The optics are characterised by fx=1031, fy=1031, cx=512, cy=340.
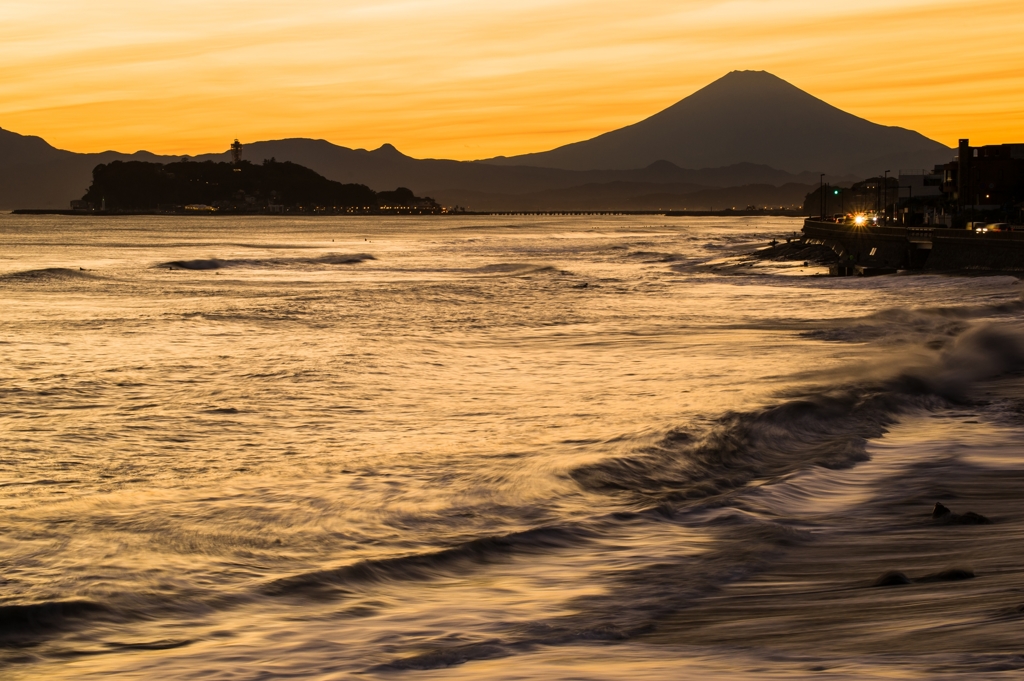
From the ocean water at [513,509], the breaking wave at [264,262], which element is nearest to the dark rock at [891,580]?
the ocean water at [513,509]

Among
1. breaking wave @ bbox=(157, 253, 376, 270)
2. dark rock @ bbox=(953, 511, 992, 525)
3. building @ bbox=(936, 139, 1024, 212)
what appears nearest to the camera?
dark rock @ bbox=(953, 511, 992, 525)

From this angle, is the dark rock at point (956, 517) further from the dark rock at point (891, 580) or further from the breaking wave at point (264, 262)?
the breaking wave at point (264, 262)

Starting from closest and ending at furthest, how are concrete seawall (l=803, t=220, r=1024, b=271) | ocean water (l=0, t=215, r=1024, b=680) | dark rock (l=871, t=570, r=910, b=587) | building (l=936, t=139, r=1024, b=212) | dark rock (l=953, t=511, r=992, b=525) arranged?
ocean water (l=0, t=215, r=1024, b=680)
dark rock (l=871, t=570, r=910, b=587)
dark rock (l=953, t=511, r=992, b=525)
concrete seawall (l=803, t=220, r=1024, b=271)
building (l=936, t=139, r=1024, b=212)

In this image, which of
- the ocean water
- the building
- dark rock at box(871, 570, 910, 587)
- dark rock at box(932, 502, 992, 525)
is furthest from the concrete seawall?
dark rock at box(871, 570, 910, 587)

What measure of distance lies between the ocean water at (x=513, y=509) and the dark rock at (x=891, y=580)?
0.06 ft

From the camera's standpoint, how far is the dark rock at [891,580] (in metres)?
6.30

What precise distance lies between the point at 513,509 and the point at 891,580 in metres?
3.40

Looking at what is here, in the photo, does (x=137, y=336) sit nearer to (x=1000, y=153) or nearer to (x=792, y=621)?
(x=792, y=621)

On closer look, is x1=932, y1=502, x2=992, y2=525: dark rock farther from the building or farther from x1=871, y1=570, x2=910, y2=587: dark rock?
the building

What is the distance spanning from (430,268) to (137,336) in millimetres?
38380

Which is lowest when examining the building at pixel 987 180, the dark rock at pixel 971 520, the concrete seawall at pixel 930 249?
the dark rock at pixel 971 520

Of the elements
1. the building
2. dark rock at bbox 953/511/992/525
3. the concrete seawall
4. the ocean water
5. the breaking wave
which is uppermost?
the building

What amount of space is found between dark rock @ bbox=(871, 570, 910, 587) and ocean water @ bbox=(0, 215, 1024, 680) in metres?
0.02

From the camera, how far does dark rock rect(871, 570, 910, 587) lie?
6.30m
